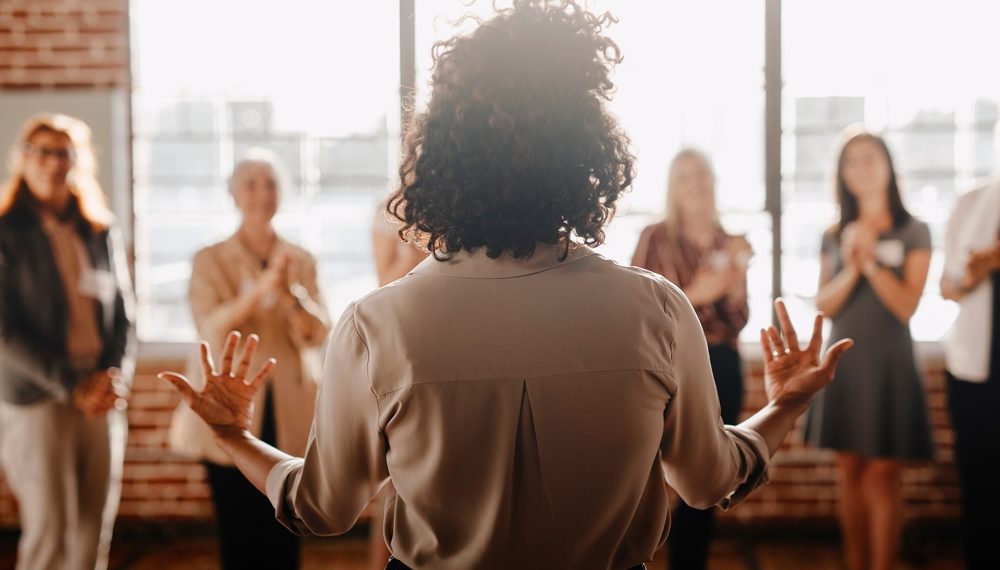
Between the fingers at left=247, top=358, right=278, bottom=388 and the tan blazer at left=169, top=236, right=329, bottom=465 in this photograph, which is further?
the tan blazer at left=169, top=236, right=329, bottom=465

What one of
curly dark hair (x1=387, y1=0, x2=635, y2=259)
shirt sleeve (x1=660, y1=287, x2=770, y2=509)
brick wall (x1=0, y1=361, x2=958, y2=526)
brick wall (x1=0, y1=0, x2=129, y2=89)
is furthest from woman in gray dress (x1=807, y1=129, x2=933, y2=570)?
brick wall (x1=0, y1=0, x2=129, y2=89)

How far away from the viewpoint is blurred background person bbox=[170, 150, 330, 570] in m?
2.72

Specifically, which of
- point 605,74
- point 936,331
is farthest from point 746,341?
point 605,74

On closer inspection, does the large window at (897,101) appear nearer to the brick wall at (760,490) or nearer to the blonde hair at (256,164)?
the brick wall at (760,490)

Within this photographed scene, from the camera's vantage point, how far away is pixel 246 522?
9.16 feet

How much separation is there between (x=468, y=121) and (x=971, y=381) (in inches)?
101

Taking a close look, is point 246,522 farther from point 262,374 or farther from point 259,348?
point 262,374

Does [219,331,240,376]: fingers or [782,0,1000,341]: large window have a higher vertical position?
[782,0,1000,341]: large window

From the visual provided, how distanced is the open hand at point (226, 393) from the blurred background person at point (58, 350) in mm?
1547

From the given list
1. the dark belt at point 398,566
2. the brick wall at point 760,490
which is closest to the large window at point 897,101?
the brick wall at point 760,490

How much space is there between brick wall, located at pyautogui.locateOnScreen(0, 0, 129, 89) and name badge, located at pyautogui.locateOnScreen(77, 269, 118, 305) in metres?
1.58

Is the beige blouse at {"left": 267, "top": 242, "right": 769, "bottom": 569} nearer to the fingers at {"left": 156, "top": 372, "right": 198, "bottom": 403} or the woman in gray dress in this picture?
the fingers at {"left": 156, "top": 372, "right": 198, "bottom": 403}

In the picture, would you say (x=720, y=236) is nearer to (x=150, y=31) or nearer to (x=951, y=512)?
(x=951, y=512)

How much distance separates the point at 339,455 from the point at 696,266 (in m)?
2.11
